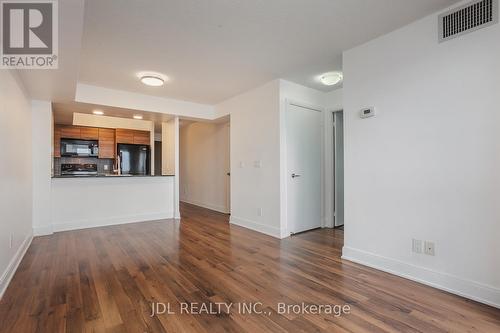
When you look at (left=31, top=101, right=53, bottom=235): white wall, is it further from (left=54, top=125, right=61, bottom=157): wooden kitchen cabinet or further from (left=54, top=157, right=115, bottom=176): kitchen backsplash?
(left=54, top=157, right=115, bottom=176): kitchen backsplash

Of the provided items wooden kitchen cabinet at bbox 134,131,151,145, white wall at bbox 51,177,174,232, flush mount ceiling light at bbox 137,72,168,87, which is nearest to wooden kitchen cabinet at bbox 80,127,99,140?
wooden kitchen cabinet at bbox 134,131,151,145

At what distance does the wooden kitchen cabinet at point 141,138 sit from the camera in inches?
286

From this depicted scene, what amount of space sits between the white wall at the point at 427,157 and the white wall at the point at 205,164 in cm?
361

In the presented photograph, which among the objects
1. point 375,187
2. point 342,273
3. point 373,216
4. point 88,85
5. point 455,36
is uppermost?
point 88,85

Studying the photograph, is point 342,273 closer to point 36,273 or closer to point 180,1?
point 180,1

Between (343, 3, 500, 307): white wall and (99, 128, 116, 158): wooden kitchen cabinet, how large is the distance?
6.46 meters

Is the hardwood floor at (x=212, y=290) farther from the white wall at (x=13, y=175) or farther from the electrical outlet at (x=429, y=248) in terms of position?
the electrical outlet at (x=429, y=248)

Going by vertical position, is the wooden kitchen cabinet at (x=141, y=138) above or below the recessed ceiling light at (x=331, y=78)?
below

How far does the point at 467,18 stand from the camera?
2090 millimetres

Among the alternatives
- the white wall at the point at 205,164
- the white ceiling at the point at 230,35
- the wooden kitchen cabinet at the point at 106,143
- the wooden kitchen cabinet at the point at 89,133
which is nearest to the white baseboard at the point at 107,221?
the white wall at the point at 205,164

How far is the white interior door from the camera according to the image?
13.4 ft

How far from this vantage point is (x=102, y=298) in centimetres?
207

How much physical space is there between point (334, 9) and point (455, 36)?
3.51 ft

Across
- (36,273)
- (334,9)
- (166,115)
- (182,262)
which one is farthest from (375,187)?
(166,115)
